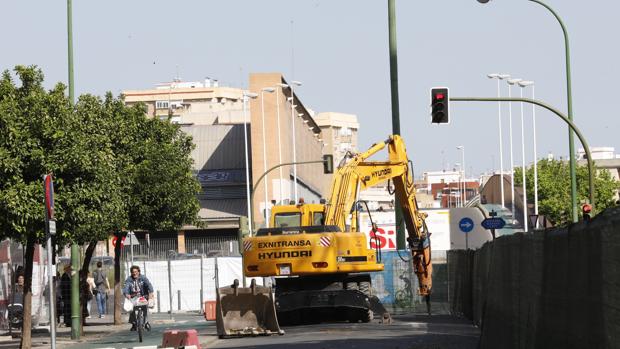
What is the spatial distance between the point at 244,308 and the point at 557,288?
57.1ft

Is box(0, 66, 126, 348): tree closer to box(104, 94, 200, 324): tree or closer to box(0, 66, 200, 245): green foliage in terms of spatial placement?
box(0, 66, 200, 245): green foliage

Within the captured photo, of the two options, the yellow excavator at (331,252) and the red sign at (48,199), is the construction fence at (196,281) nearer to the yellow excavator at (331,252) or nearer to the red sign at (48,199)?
the yellow excavator at (331,252)

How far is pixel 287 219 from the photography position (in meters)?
34.2

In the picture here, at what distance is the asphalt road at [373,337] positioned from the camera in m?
22.9

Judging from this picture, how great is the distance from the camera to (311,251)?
104 feet

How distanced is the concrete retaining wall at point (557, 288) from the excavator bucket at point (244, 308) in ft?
29.4

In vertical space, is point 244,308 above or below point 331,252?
below

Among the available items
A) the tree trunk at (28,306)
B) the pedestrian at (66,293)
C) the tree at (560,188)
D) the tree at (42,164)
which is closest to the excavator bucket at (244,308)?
the tree at (42,164)

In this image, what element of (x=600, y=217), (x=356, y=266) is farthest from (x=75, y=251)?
(x=600, y=217)

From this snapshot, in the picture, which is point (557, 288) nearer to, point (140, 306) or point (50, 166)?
point (50, 166)

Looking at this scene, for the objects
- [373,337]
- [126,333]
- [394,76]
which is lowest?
[126,333]

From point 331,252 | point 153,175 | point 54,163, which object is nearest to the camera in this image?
point 54,163

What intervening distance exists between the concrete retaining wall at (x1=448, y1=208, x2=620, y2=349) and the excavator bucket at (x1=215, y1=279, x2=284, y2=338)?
895 cm

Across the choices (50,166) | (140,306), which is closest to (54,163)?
(50,166)
